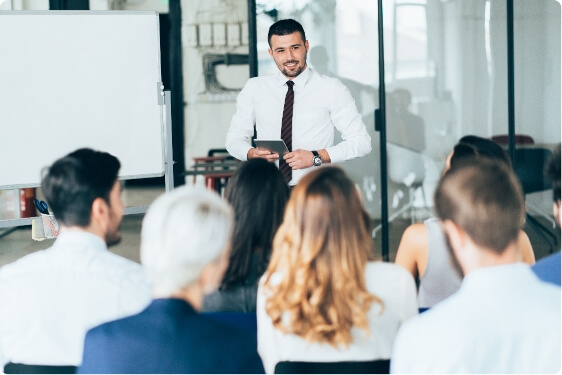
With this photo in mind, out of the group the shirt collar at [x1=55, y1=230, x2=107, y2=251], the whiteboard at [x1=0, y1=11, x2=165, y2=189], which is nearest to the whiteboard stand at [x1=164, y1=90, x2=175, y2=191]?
the whiteboard at [x1=0, y1=11, x2=165, y2=189]

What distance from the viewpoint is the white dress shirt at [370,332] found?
71.3 inches

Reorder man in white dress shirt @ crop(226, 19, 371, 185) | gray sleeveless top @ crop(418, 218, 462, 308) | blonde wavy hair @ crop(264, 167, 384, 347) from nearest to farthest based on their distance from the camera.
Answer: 1. blonde wavy hair @ crop(264, 167, 384, 347)
2. gray sleeveless top @ crop(418, 218, 462, 308)
3. man in white dress shirt @ crop(226, 19, 371, 185)

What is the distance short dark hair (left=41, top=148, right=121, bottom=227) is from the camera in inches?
86.0

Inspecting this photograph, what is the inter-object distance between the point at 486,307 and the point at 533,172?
4686 mm

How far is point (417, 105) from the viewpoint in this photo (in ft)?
19.3

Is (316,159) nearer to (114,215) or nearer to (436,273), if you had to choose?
(436,273)

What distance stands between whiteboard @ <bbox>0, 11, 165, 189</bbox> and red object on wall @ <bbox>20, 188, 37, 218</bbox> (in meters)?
1.06

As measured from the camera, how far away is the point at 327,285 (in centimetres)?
177

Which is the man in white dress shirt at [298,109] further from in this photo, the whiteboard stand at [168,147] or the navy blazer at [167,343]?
the navy blazer at [167,343]

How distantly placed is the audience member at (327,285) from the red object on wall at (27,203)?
4.15m

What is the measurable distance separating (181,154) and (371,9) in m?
3.10

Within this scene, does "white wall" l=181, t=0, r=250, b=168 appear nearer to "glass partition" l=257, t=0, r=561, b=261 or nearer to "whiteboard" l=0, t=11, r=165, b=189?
"glass partition" l=257, t=0, r=561, b=261

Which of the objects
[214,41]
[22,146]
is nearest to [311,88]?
[22,146]

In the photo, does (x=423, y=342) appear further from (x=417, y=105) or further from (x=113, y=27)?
(x=417, y=105)
